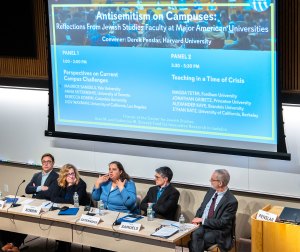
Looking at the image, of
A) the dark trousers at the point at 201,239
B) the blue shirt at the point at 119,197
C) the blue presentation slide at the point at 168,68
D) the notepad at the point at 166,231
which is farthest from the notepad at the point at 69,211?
the dark trousers at the point at 201,239

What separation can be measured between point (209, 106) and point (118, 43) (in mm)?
1366

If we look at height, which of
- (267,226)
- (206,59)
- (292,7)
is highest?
(292,7)

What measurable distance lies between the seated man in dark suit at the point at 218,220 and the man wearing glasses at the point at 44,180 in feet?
6.70

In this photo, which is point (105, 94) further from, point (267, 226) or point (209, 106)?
point (267, 226)

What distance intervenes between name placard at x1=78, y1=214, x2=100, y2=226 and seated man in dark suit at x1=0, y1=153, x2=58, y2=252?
3.69ft

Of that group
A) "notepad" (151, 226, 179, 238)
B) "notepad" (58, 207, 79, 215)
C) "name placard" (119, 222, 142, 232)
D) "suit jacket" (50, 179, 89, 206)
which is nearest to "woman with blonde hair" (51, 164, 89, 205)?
"suit jacket" (50, 179, 89, 206)

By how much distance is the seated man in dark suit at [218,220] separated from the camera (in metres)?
7.29

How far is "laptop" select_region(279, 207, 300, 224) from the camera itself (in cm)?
702

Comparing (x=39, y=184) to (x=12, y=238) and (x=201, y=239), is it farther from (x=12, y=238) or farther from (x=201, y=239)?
(x=201, y=239)

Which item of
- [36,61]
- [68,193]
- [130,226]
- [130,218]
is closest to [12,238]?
[68,193]

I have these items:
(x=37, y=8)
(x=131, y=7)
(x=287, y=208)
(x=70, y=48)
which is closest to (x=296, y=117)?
(x=287, y=208)

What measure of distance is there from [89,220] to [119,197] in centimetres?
63

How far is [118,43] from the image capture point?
8.38 m

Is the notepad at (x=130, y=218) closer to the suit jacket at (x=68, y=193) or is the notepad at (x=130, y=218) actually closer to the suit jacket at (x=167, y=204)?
the suit jacket at (x=167, y=204)
